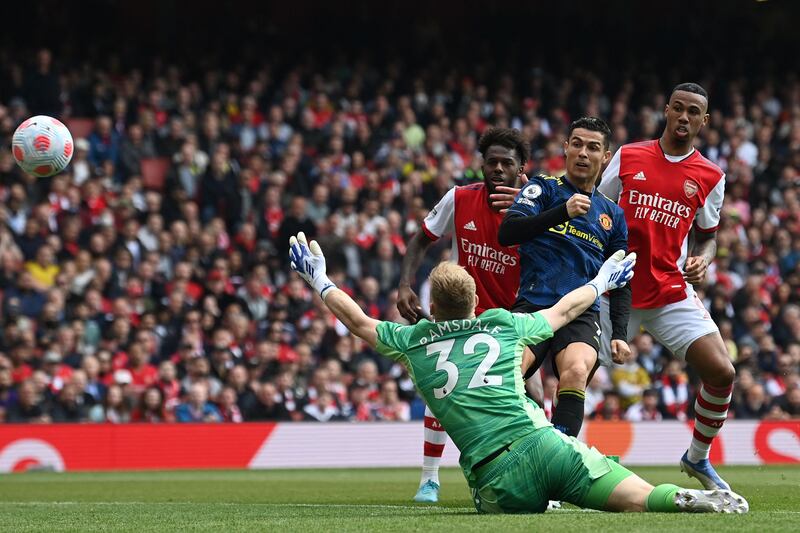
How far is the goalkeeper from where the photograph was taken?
6434mm

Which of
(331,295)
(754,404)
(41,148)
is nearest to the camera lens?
(331,295)

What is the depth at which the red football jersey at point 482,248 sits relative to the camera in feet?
31.3

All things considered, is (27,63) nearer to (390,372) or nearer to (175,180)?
(175,180)

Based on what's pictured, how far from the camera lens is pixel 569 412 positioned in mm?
7750

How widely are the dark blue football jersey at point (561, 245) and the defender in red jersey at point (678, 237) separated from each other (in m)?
0.73

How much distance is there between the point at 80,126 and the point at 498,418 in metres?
14.2

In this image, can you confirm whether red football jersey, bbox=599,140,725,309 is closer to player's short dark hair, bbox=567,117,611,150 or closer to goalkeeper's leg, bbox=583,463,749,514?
player's short dark hair, bbox=567,117,611,150

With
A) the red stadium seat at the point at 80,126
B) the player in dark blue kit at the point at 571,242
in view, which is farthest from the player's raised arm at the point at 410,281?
the red stadium seat at the point at 80,126

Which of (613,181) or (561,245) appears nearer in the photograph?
(561,245)

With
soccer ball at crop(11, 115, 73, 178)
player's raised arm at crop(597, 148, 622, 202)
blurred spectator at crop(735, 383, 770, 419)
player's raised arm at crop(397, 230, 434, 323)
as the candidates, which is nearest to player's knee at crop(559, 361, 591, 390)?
player's raised arm at crop(597, 148, 622, 202)

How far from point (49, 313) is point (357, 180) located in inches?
230

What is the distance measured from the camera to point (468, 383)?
6.57 meters

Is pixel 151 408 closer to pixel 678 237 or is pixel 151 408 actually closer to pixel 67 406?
pixel 67 406

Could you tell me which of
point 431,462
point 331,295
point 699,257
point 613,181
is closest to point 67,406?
point 431,462
